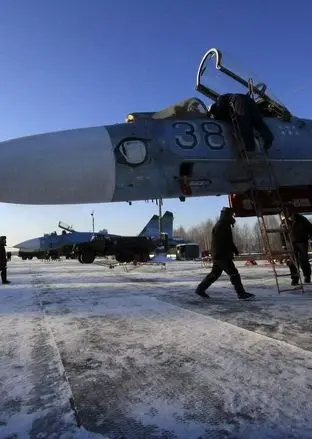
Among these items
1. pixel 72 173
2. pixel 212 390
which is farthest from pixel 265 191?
pixel 212 390

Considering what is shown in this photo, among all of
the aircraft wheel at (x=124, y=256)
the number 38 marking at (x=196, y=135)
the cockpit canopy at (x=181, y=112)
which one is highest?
the cockpit canopy at (x=181, y=112)

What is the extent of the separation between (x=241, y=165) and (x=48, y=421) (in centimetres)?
569

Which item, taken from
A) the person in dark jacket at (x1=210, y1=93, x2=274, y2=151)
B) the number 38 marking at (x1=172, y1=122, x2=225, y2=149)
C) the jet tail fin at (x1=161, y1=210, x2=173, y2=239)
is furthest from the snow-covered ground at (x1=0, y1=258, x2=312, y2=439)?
the jet tail fin at (x1=161, y1=210, x2=173, y2=239)

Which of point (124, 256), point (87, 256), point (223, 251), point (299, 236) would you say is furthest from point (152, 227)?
point (223, 251)

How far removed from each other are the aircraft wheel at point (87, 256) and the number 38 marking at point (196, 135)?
892 inches

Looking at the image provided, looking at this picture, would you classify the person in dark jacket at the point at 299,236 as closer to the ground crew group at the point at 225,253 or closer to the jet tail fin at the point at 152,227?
the ground crew group at the point at 225,253

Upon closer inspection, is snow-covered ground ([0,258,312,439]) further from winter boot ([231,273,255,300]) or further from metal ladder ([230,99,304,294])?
metal ladder ([230,99,304,294])

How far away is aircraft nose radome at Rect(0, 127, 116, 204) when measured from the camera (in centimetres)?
584

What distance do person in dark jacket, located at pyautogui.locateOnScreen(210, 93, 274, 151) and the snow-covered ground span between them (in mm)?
2938

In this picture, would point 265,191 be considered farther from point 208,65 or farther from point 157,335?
point 157,335

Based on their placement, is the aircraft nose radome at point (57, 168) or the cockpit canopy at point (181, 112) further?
the cockpit canopy at point (181, 112)

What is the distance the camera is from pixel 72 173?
235 inches

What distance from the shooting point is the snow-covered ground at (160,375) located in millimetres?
2186

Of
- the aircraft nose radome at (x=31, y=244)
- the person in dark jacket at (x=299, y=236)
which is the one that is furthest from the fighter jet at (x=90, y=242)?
the person in dark jacket at (x=299, y=236)
